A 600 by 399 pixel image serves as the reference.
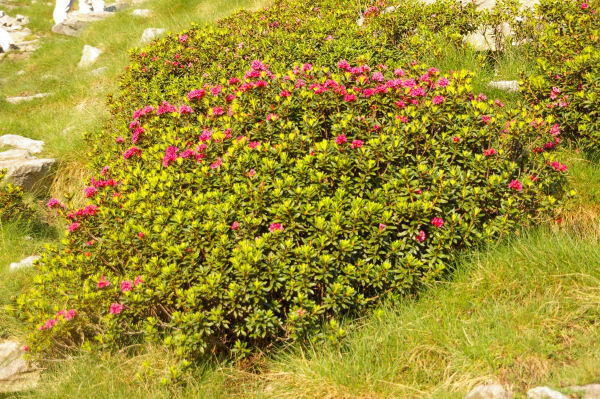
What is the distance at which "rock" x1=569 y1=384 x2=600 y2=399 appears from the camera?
8.35ft

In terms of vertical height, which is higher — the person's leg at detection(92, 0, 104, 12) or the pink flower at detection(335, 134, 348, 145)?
the person's leg at detection(92, 0, 104, 12)

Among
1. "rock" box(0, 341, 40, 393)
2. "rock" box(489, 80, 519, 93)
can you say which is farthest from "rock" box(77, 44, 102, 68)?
"rock" box(489, 80, 519, 93)

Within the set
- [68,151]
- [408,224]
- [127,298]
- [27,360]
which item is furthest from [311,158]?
[68,151]

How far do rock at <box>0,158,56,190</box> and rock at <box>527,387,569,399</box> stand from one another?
7416 millimetres

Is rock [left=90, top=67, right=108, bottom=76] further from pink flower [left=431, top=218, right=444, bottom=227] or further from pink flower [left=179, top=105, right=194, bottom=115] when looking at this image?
pink flower [left=431, top=218, right=444, bottom=227]

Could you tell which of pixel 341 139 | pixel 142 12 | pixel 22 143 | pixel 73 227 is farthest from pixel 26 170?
pixel 142 12

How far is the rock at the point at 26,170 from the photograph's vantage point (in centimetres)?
682

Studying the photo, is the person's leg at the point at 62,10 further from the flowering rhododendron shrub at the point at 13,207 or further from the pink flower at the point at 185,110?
the pink flower at the point at 185,110

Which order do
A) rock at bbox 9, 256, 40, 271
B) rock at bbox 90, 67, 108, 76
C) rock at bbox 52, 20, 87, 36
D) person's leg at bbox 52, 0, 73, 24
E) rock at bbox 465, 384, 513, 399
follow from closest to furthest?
rock at bbox 465, 384, 513, 399 → rock at bbox 9, 256, 40, 271 → rock at bbox 90, 67, 108, 76 → rock at bbox 52, 20, 87, 36 → person's leg at bbox 52, 0, 73, 24

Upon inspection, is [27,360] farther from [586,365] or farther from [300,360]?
[586,365]

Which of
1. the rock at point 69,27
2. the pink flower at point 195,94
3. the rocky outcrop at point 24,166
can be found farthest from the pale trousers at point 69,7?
the pink flower at point 195,94

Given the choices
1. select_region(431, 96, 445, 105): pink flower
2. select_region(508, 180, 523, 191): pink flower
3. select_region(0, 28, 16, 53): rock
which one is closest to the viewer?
select_region(508, 180, 523, 191): pink flower

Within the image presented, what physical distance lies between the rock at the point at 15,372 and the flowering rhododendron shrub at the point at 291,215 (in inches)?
Result: 13.2

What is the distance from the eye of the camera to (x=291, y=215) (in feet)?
12.4
